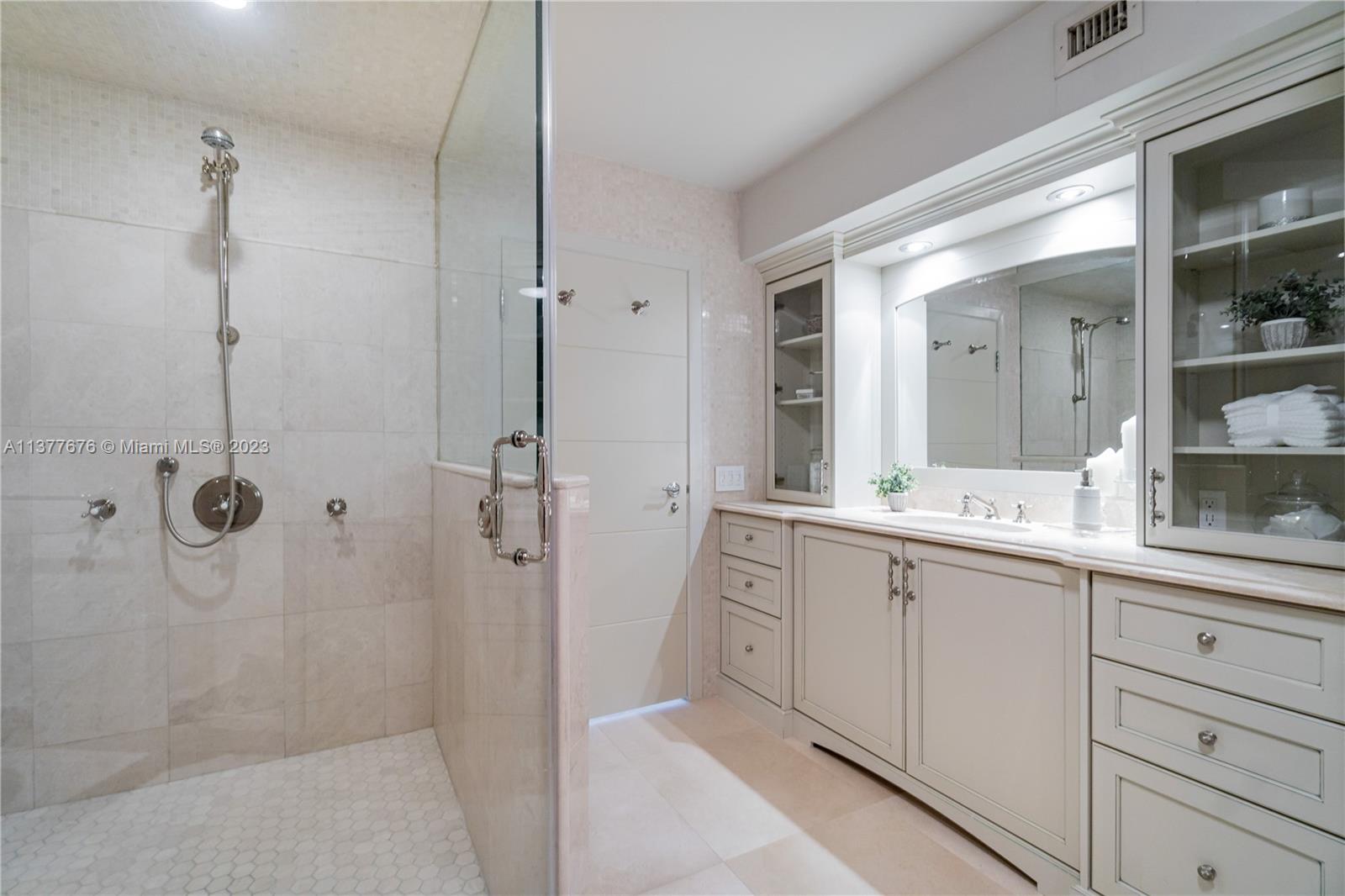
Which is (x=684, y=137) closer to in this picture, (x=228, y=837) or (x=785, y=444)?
(x=785, y=444)

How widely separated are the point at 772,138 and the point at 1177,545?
6.60 feet

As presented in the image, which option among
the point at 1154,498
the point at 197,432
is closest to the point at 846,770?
the point at 1154,498

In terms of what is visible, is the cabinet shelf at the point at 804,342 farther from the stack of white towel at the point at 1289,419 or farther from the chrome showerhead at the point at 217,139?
the chrome showerhead at the point at 217,139

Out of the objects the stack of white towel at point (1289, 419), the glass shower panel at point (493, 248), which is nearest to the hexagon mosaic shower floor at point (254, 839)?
the glass shower panel at point (493, 248)

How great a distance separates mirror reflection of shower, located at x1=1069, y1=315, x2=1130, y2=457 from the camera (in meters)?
1.93

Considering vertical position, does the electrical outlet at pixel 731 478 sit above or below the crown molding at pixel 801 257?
below

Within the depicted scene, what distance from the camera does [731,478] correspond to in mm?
2865

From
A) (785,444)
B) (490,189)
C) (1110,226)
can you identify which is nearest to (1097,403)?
(1110,226)

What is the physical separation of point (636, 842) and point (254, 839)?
103cm

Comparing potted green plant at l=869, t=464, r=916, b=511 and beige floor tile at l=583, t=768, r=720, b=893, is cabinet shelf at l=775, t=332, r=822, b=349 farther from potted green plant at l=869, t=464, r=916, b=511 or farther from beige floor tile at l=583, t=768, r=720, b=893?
beige floor tile at l=583, t=768, r=720, b=893

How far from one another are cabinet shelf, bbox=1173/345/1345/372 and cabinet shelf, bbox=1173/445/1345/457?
201 mm

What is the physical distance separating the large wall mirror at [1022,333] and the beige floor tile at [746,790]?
137cm

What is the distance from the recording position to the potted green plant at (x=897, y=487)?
241cm

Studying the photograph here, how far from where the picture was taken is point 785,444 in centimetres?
285
